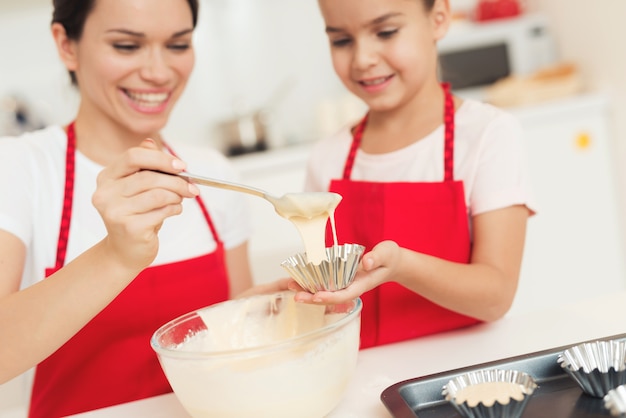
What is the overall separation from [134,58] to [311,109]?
210cm

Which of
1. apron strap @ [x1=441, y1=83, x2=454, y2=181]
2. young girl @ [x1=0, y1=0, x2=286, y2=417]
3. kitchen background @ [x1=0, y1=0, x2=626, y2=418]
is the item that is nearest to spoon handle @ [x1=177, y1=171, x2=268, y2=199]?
young girl @ [x1=0, y1=0, x2=286, y2=417]

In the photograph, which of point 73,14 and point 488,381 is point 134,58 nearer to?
point 73,14

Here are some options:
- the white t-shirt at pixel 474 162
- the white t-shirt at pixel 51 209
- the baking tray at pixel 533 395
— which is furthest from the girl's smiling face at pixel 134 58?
the baking tray at pixel 533 395

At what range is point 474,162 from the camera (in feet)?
4.33

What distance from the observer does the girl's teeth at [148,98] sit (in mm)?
1379

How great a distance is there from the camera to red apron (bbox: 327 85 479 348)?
128 cm

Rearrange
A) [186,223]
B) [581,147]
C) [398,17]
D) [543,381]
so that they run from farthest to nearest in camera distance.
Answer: [581,147] < [186,223] < [398,17] < [543,381]

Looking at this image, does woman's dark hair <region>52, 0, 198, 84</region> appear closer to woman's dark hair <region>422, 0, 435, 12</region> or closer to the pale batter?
woman's dark hair <region>422, 0, 435, 12</region>

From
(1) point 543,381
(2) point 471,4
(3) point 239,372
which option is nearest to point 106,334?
(3) point 239,372

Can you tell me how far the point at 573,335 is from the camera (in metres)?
1.07

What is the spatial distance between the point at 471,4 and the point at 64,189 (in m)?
2.62

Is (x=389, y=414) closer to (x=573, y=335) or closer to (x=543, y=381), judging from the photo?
(x=543, y=381)

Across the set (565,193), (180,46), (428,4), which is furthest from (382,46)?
(565,193)

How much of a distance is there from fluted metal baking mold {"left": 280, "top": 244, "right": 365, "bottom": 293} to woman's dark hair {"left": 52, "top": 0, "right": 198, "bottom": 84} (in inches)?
27.7
